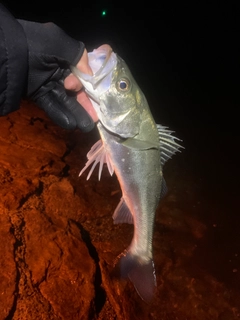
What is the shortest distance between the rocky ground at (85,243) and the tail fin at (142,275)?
788 mm

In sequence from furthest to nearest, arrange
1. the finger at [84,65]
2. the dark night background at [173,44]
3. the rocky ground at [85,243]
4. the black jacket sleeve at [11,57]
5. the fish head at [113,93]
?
1. the dark night background at [173,44]
2. the rocky ground at [85,243]
3. the fish head at [113,93]
4. the finger at [84,65]
5. the black jacket sleeve at [11,57]

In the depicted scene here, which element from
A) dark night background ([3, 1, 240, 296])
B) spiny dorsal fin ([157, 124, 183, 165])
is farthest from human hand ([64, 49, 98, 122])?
dark night background ([3, 1, 240, 296])

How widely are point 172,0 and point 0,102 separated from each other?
4009 cm

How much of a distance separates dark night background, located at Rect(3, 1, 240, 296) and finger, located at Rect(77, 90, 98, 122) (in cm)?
415

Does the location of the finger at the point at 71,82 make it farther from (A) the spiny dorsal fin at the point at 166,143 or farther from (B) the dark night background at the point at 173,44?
(B) the dark night background at the point at 173,44

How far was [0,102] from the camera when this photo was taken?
246cm

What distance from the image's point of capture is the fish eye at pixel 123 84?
2904mm

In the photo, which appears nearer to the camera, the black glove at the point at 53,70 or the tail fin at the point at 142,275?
the black glove at the point at 53,70

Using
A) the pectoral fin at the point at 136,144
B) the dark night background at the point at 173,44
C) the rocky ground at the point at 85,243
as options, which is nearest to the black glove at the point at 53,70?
the pectoral fin at the point at 136,144

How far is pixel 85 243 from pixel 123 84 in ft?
8.84

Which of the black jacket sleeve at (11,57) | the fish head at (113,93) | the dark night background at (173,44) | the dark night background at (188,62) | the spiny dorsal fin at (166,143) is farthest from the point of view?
the dark night background at (173,44)

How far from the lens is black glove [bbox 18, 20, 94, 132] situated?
98.3 inches

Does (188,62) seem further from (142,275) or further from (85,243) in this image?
(142,275)

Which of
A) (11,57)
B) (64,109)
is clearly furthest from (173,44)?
(11,57)
